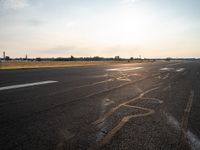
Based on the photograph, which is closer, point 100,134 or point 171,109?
point 100,134

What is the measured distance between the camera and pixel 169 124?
4367 mm

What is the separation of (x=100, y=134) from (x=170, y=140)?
1.30m

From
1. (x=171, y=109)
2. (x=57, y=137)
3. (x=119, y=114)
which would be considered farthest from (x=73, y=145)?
(x=171, y=109)

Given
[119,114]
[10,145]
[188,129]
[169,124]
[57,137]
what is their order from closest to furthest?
1. [10,145]
2. [57,137]
3. [188,129]
4. [169,124]
5. [119,114]

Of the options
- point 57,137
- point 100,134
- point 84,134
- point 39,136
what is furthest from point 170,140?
point 39,136

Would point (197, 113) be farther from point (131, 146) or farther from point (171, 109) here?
point (131, 146)

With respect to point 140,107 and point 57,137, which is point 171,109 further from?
point 57,137

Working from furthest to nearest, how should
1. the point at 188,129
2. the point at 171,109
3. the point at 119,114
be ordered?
the point at 171,109 < the point at 119,114 < the point at 188,129

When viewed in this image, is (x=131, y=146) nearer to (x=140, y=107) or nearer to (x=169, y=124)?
(x=169, y=124)

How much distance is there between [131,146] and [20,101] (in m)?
4.44

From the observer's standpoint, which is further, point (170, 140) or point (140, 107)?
point (140, 107)

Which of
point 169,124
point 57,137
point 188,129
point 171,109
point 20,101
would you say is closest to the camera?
point 57,137

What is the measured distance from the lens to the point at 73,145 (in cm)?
317

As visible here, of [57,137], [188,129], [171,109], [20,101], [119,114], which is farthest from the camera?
[20,101]
